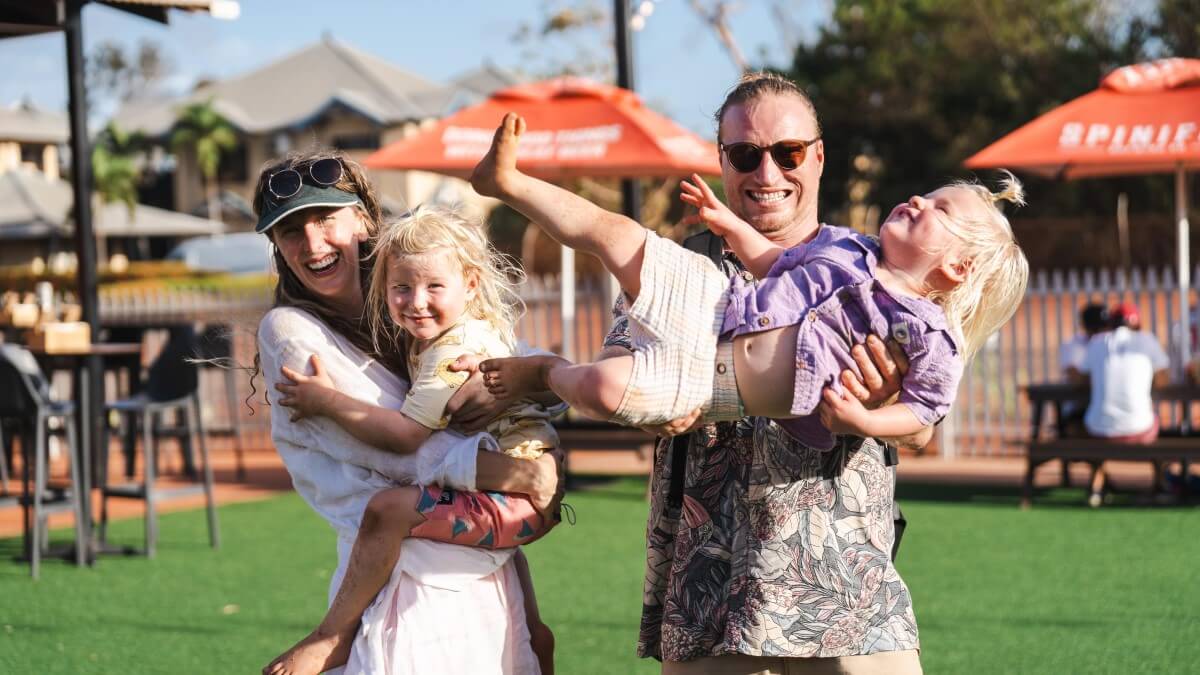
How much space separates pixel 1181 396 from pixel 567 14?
2757 centimetres

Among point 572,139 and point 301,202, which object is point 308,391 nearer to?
point 301,202

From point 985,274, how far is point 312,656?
162 centimetres

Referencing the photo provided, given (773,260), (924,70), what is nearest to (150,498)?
(773,260)

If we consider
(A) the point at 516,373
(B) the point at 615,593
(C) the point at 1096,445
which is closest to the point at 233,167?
(C) the point at 1096,445

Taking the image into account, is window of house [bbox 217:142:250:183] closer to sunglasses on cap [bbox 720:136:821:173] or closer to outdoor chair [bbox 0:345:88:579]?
outdoor chair [bbox 0:345:88:579]

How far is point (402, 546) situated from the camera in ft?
9.82

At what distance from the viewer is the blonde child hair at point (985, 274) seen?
277 cm

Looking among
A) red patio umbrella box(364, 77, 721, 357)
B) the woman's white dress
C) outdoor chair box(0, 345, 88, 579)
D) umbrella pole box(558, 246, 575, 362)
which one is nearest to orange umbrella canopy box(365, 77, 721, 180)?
red patio umbrella box(364, 77, 721, 357)

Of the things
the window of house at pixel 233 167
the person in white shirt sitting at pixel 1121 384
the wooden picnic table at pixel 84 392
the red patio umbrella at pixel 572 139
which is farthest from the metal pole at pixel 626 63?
the window of house at pixel 233 167

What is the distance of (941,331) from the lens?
2715 millimetres

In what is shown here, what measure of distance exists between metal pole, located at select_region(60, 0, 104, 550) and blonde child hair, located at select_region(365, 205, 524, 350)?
6658mm

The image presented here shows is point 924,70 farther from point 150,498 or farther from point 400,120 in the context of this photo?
point 150,498

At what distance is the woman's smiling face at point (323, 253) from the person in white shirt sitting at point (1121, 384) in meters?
8.19

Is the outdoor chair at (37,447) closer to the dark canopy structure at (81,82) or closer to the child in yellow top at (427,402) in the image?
the dark canopy structure at (81,82)
